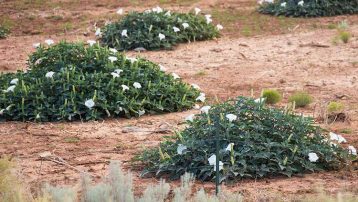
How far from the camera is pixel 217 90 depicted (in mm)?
10242

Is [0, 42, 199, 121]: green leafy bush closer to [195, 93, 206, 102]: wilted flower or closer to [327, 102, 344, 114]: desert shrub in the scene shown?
[195, 93, 206, 102]: wilted flower

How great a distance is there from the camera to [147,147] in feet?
25.7

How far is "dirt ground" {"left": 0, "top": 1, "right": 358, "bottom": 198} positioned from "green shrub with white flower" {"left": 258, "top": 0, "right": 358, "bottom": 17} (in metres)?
0.38

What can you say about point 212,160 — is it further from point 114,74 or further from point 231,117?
point 114,74

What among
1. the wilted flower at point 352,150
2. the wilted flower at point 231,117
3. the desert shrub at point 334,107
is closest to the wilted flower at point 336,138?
the wilted flower at point 352,150

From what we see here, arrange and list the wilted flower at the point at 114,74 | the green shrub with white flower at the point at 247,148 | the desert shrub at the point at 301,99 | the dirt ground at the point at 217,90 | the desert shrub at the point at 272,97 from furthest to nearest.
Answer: the desert shrub at the point at 272,97, the desert shrub at the point at 301,99, the wilted flower at the point at 114,74, the dirt ground at the point at 217,90, the green shrub with white flower at the point at 247,148

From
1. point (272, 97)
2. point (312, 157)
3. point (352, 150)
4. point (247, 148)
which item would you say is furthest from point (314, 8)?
point (247, 148)

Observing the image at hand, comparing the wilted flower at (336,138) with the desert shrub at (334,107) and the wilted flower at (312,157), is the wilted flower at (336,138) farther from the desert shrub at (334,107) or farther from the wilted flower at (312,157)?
the desert shrub at (334,107)

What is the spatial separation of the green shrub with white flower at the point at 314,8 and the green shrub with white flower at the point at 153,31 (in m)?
1.81

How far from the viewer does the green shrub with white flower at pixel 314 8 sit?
14.6 metres

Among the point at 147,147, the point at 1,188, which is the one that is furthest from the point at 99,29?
the point at 1,188

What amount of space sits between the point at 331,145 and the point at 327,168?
21 cm

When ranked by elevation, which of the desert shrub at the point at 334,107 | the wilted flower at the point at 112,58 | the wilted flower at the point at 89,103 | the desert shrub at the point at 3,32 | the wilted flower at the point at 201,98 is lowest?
the desert shrub at the point at 3,32

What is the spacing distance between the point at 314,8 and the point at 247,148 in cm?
808
